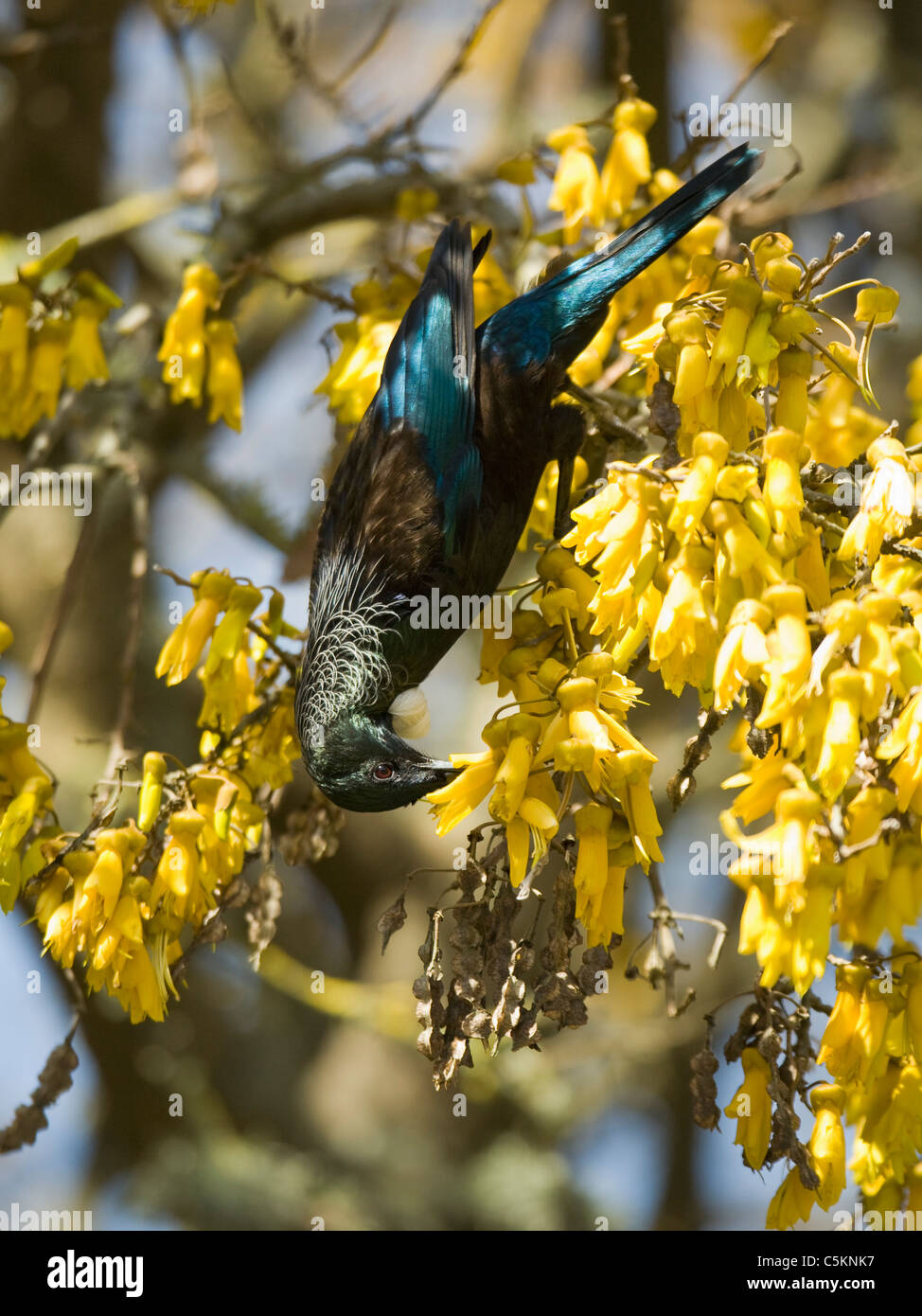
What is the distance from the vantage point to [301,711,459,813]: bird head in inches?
102

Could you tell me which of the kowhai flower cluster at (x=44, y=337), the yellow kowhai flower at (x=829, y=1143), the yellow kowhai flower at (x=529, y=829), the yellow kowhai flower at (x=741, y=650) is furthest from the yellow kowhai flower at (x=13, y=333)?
the yellow kowhai flower at (x=829, y=1143)

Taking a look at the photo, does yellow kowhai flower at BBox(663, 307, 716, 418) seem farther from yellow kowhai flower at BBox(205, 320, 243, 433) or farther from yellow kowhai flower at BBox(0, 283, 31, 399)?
yellow kowhai flower at BBox(0, 283, 31, 399)

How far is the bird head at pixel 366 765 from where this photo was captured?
8.49 ft

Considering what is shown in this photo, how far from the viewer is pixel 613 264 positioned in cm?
280

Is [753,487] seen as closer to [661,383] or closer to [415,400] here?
[661,383]

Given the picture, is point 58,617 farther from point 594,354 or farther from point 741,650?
point 741,650

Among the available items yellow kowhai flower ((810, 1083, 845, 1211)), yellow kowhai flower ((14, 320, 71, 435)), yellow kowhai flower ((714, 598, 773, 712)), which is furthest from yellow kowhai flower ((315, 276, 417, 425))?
yellow kowhai flower ((810, 1083, 845, 1211))

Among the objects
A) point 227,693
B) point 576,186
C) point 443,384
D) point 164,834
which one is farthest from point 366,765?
point 576,186

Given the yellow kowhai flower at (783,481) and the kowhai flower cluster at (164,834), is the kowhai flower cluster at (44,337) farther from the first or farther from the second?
the yellow kowhai flower at (783,481)

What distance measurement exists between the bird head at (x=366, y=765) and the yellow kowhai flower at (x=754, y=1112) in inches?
30.7

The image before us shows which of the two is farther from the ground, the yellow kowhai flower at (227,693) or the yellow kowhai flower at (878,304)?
the yellow kowhai flower at (878,304)

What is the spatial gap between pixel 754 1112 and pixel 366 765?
3.16ft

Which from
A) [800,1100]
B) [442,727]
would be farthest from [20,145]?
[800,1100]

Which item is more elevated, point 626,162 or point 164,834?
point 626,162
